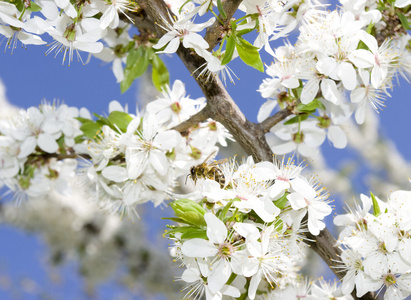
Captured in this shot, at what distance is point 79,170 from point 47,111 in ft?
0.72

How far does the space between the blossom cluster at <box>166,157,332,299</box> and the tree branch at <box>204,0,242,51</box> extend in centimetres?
26

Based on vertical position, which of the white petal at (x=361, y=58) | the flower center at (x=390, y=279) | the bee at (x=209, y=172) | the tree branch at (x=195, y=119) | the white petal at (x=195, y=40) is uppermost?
the white petal at (x=195, y=40)

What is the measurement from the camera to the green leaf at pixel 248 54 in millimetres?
1023

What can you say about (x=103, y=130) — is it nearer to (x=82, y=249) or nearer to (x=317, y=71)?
(x=317, y=71)

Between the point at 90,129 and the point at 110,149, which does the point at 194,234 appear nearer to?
the point at 110,149

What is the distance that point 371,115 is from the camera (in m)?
4.21

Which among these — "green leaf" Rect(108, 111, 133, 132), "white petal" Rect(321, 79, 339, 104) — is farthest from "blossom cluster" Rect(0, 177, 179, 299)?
"white petal" Rect(321, 79, 339, 104)

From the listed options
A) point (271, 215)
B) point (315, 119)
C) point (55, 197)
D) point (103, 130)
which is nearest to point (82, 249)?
point (55, 197)

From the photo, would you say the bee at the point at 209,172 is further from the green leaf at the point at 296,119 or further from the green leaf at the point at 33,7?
the green leaf at the point at 33,7

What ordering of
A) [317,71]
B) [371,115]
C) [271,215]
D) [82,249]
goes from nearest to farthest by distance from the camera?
[271,215], [317,71], [82,249], [371,115]

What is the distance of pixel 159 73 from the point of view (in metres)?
1.42

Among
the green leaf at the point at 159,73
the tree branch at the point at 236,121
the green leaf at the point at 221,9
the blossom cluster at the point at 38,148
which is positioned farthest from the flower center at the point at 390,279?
the blossom cluster at the point at 38,148

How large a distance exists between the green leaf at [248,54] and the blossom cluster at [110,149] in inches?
10.1

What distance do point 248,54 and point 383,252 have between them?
48 centimetres
